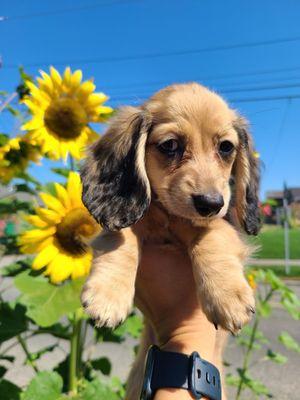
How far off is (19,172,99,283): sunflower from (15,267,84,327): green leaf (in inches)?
2.0

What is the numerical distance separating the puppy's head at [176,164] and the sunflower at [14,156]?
49 cm

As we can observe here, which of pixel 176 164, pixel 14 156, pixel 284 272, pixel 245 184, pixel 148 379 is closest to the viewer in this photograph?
pixel 148 379

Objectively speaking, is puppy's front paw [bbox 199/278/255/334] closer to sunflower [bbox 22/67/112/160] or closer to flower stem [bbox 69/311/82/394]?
flower stem [bbox 69/311/82/394]

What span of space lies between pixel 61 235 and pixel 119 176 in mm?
A: 441

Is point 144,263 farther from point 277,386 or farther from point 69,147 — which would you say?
point 277,386

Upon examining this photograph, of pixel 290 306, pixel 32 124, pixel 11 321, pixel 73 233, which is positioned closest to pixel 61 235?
pixel 73 233

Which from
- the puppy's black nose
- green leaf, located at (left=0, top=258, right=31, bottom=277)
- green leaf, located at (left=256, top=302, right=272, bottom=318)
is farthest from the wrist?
green leaf, located at (left=256, top=302, right=272, bottom=318)

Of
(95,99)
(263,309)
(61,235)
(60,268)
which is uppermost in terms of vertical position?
(95,99)

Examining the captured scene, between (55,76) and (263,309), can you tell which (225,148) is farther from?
(263,309)

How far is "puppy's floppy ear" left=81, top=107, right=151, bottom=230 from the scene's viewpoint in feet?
6.41

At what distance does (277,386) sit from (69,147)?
377 centimetres

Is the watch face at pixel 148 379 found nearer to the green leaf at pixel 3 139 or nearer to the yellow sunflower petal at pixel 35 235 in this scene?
the yellow sunflower petal at pixel 35 235

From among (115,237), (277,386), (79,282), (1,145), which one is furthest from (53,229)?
(277,386)

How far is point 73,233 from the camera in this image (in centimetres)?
230
